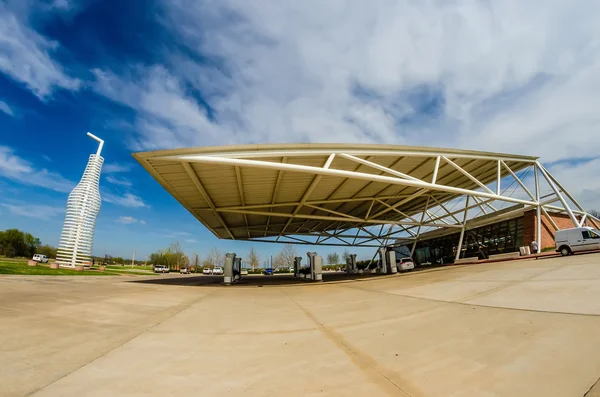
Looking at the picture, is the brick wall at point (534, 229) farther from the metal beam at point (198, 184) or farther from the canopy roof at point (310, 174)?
the metal beam at point (198, 184)

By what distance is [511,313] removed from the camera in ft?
20.2

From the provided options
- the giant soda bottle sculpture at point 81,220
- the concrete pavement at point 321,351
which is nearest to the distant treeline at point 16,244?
the giant soda bottle sculpture at point 81,220

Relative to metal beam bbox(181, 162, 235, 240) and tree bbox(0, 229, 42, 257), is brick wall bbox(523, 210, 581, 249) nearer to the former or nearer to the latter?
metal beam bbox(181, 162, 235, 240)

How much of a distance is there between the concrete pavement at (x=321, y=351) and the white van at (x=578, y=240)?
47.0 feet

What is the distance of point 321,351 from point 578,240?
22.9 m

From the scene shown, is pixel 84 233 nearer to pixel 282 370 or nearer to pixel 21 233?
pixel 21 233

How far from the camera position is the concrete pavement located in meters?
3.34

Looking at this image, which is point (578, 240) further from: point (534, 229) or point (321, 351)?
point (321, 351)

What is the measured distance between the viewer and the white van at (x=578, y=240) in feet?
58.6

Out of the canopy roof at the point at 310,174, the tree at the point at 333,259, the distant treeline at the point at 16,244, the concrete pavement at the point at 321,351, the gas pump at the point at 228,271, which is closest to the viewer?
the concrete pavement at the point at 321,351

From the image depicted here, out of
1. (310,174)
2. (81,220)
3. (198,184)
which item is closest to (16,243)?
(81,220)

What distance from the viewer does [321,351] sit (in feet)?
15.6

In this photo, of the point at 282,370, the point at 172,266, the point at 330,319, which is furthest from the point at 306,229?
A: the point at 172,266

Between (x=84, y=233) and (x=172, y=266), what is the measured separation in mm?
44107
